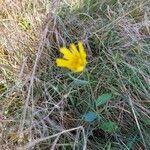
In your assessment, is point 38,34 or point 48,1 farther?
point 48,1

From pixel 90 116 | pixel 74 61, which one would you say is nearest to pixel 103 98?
pixel 90 116

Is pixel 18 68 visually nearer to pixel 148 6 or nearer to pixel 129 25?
pixel 129 25

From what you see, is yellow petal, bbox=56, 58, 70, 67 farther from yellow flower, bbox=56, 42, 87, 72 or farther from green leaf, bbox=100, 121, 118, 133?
green leaf, bbox=100, 121, 118, 133

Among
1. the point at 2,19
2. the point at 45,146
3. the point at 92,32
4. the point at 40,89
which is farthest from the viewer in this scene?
the point at 2,19

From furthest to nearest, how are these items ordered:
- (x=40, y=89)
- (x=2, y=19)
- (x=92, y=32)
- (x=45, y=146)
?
(x=2, y=19) → (x=92, y=32) → (x=40, y=89) → (x=45, y=146)

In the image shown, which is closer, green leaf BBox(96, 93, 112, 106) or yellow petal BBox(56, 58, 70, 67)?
yellow petal BBox(56, 58, 70, 67)

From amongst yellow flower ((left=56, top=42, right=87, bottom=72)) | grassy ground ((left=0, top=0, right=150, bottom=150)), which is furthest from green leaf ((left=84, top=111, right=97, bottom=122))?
yellow flower ((left=56, top=42, right=87, bottom=72))

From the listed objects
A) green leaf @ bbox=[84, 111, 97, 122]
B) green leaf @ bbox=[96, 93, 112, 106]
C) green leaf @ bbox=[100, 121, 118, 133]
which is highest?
green leaf @ bbox=[96, 93, 112, 106]

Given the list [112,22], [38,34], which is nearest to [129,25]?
[112,22]

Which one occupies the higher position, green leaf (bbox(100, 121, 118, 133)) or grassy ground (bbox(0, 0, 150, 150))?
grassy ground (bbox(0, 0, 150, 150))
